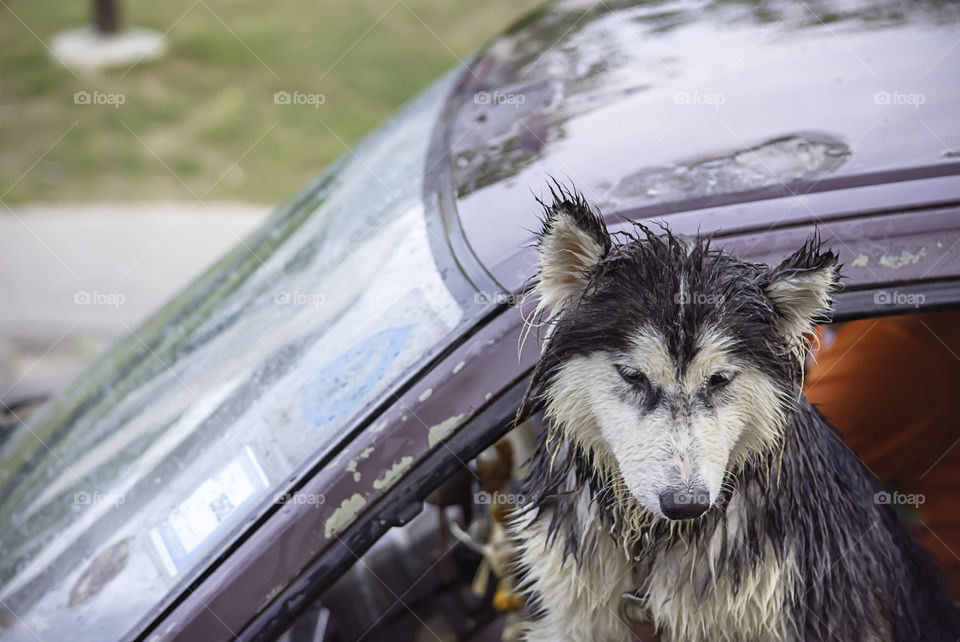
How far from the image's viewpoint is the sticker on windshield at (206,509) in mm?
1810

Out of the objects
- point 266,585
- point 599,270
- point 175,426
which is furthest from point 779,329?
point 175,426

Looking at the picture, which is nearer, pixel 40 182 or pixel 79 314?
pixel 79 314

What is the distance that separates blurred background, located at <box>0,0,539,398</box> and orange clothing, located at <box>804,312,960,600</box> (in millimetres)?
5163

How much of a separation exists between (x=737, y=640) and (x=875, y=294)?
0.75m

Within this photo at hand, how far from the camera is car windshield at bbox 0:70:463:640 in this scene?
6.03ft

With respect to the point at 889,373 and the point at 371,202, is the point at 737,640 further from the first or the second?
the point at 371,202

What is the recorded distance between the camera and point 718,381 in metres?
1.73

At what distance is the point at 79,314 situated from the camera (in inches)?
275

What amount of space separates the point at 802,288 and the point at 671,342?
0.79ft

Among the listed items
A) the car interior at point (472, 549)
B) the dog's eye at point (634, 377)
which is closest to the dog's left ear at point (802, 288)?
the dog's eye at point (634, 377)

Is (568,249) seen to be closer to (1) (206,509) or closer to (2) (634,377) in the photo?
(2) (634,377)

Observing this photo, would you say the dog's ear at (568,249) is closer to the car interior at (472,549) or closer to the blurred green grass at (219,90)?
the car interior at (472,549)

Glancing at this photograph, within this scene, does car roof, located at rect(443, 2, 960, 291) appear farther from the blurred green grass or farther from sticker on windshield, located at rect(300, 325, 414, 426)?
the blurred green grass

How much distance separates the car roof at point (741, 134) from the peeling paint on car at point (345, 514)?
1.63 ft
